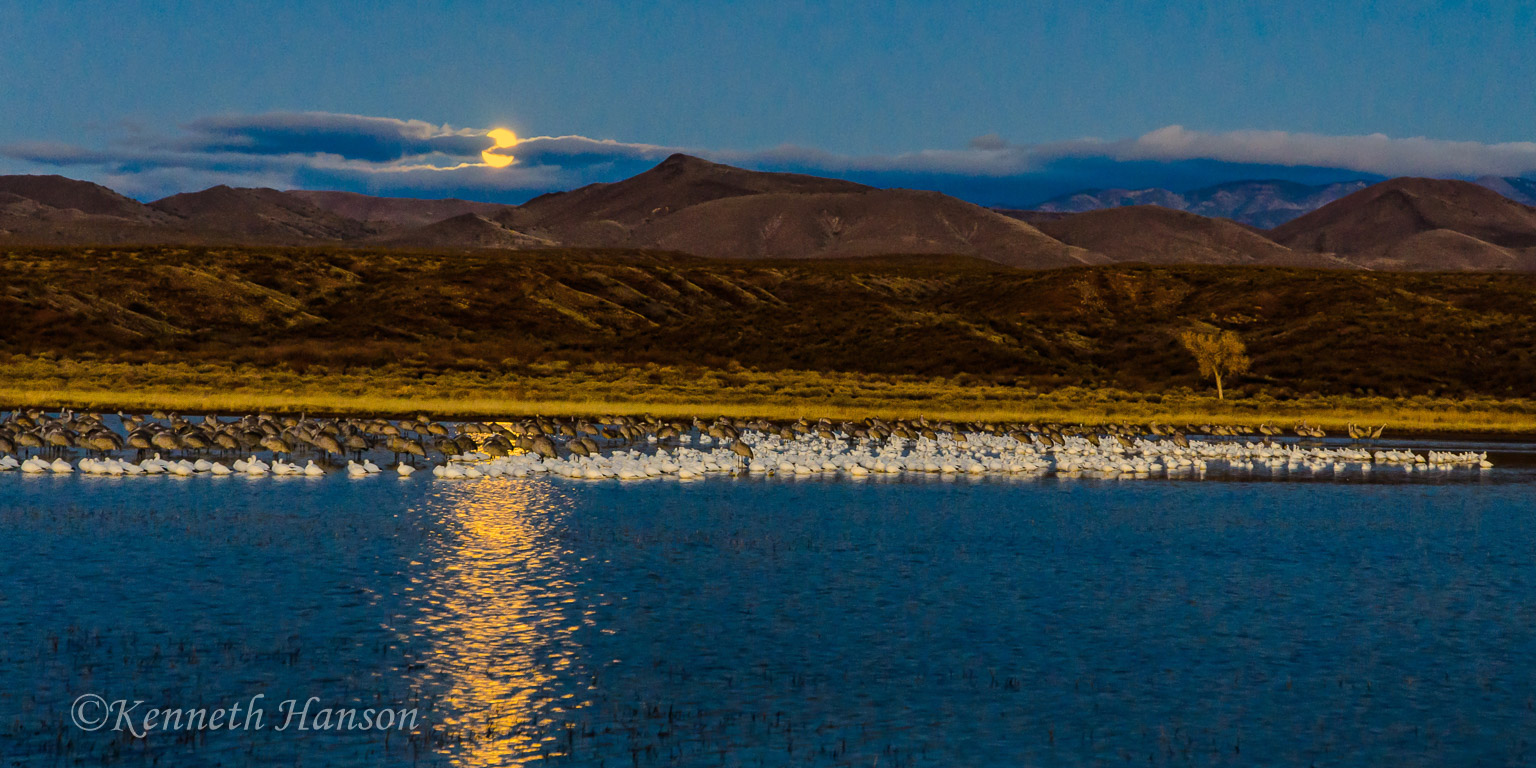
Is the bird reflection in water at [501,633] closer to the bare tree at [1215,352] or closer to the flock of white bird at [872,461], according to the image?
the flock of white bird at [872,461]

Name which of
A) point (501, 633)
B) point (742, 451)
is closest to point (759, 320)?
point (742, 451)

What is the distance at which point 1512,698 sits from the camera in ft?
43.5

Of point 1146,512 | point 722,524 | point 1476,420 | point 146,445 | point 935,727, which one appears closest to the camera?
point 935,727

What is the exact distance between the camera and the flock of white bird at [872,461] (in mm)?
30422

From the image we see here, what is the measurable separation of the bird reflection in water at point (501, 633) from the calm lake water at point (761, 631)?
0.18 feet

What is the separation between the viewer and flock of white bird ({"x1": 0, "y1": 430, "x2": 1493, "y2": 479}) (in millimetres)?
30422

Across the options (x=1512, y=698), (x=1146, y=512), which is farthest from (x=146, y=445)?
(x=1512, y=698)

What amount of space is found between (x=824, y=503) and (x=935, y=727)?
52.0 feet

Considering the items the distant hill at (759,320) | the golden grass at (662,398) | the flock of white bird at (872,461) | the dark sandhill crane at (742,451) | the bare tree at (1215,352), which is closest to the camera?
the flock of white bird at (872,461)

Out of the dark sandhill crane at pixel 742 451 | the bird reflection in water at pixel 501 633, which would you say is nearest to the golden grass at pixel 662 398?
the dark sandhill crane at pixel 742 451

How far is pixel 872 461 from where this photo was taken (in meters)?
35.8

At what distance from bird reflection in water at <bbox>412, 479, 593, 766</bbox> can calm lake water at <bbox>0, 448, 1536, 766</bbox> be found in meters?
0.05

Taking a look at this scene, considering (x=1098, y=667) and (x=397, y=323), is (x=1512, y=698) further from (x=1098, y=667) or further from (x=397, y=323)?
(x=397, y=323)

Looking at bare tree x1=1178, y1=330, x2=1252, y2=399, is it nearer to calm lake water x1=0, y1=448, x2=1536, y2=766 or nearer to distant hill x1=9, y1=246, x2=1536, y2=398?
distant hill x1=9, y1=246, x2=1536, y2=398
